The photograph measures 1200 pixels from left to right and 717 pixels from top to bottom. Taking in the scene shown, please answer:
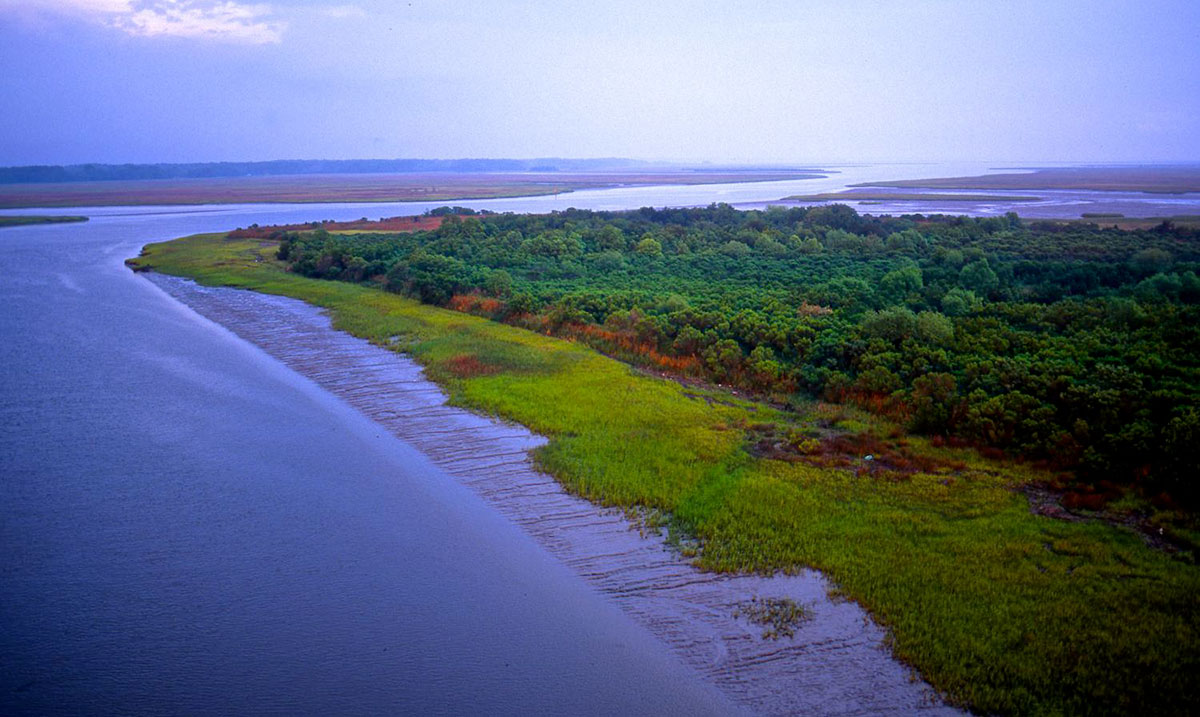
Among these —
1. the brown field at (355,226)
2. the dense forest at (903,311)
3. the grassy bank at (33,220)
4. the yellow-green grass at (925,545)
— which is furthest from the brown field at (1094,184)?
the grassy bank at (33,220)

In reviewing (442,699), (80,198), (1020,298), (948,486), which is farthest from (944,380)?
(80,198)

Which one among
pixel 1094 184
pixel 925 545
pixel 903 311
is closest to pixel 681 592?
pixel 925 545

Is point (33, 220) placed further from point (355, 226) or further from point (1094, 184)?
point (1094, 184)

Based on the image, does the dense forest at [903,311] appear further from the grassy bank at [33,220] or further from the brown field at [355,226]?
the grassy bank at [33,220]

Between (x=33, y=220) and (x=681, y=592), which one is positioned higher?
(x=33, y=220)

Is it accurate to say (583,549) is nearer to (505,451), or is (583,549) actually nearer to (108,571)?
(505,451)

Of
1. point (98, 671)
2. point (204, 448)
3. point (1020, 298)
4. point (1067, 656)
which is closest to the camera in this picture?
point (1067, 656)
